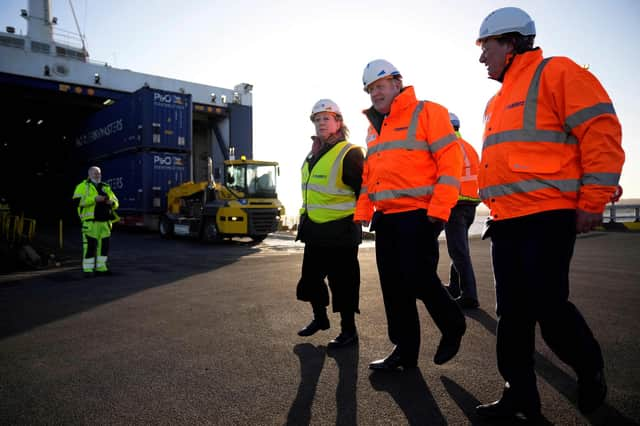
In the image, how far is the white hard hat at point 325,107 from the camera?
342 cm

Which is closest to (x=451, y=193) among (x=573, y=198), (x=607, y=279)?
(x=573, y=198)

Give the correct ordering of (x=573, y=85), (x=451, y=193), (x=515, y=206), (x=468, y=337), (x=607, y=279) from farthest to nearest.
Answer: (x=607, y=279)
(x=468, y=337)
(x=451, y=193)
(x=515, y=206)
(x=573, y=85)

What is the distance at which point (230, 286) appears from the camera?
6098mm

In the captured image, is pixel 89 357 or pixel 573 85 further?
pixel 89 357

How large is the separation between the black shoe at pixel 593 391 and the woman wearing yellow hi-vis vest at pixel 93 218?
274 inches

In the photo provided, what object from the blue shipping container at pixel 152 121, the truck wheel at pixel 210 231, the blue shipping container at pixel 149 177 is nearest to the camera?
the truck wheel at pixel 210 231

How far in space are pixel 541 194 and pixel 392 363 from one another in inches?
55.4

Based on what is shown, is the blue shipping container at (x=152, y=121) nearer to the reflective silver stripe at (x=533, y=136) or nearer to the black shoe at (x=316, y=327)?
the black shoe at (x=316, y=327)

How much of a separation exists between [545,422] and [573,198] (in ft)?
3.43

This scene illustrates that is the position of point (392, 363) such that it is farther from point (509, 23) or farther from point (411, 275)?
point (509, 23)

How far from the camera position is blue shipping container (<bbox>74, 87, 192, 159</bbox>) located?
1672 cm

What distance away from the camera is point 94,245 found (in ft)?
23.5

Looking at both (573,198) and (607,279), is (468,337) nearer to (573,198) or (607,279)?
(573,198)

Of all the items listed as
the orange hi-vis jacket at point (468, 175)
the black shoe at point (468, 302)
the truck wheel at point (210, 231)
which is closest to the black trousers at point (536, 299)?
the orange hi-vis jacket at point (468, 175)
